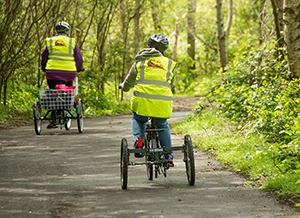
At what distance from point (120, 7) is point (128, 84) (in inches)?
607

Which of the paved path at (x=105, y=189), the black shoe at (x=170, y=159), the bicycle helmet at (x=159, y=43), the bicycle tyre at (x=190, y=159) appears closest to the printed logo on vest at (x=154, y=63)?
the bicycle helmet at (x=159, y=43)

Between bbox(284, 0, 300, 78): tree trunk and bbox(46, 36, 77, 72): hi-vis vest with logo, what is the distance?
458cm

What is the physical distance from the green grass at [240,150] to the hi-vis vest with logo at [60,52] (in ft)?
9.22

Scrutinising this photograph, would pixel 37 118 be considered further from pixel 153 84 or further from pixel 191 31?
pixel 191 31

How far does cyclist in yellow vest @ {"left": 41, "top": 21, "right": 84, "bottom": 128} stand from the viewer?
14.0 metres

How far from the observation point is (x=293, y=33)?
12000 millimetres

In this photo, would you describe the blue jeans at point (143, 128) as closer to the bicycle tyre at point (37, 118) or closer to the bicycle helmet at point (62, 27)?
the bicycle tyre at point (37, 118)

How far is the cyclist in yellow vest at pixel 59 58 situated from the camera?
1404cm

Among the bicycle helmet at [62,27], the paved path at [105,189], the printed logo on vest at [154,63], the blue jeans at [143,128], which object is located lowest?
the paved path at [105,189]

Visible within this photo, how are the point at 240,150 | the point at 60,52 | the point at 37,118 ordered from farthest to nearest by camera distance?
the point at 60,52 → the point at 37,118 → the point at 240,150

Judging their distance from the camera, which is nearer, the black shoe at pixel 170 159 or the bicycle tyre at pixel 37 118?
the black shoe at pixel 170 159

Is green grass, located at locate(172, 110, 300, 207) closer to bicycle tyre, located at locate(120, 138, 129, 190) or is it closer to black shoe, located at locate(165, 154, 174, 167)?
black shoe, located at locate(165, 154, 174, 167)

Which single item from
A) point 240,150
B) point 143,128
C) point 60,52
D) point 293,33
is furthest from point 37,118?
point 143,128

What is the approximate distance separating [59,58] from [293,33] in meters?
4.94
